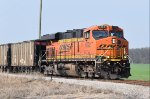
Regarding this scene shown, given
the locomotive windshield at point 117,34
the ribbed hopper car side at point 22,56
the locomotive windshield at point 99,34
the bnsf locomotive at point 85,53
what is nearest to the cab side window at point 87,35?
the bnsf locomotive at point 85,53

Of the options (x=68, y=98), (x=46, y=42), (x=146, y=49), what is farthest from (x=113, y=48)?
(x=146, y=49)

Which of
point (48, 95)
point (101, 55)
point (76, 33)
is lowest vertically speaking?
point (48, 95)

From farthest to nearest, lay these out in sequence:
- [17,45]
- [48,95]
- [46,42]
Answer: [17,45] → [46,42] → [48,95]

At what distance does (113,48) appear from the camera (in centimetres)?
2367

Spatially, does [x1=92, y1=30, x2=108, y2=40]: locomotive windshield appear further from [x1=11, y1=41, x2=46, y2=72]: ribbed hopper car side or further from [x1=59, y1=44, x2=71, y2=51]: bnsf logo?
[x1=11, y1=41, x2=46, y2=72]: ribbed hopper car side

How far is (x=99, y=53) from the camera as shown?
2344 cm

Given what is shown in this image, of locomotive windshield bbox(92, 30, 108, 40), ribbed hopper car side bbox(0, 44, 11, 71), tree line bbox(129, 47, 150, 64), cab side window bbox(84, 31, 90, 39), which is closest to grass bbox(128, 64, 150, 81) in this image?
locomotive windshield bbox(92, 30, 108, 40)

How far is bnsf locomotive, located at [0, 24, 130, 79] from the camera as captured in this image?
23.4 m

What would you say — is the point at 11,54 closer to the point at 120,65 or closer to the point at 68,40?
the point at 68,40

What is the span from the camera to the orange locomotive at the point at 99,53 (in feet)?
76.6

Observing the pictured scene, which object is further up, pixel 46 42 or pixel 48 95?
pixel 46 42

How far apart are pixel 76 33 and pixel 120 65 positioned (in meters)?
4.02

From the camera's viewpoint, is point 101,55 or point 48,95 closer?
point 48,95

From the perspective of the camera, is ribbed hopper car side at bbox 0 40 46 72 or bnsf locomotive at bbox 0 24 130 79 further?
ribbed hopper car side at bbox 0 40 46 72
